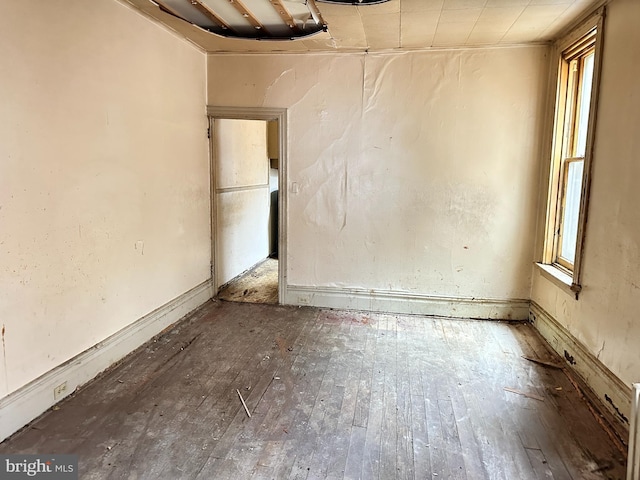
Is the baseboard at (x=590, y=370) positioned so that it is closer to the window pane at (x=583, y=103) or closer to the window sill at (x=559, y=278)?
the window sill at (x=559, y=278)

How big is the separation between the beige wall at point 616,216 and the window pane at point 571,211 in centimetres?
62

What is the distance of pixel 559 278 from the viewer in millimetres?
3441

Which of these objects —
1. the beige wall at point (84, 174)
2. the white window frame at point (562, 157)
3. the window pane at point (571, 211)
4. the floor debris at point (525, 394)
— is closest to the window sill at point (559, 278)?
the white window frame at point (562, 157)

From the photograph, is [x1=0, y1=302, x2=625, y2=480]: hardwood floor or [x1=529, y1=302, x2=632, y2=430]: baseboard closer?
[x1=0, y1=302, x2=625, y2=480]: hardwood floor

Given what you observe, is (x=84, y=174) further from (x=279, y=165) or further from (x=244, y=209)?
(x=244, y=209)

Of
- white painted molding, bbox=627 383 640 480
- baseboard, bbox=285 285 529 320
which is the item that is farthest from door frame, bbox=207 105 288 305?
white painted molding, bbox=627 383 640 480

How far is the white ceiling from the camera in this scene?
9.81ft

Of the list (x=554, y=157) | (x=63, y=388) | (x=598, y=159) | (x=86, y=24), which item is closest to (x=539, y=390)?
(x=598, y=159)

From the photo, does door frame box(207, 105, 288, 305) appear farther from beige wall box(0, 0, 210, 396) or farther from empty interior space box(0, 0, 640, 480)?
beige wall box(0, 0, 210, 396)

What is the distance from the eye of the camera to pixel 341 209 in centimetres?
439

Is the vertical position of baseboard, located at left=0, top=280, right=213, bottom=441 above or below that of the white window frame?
below

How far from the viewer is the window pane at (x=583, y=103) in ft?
11.1

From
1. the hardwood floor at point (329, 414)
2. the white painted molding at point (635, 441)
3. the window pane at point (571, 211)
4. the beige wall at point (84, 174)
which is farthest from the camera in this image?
the window pane at point (571, 211)

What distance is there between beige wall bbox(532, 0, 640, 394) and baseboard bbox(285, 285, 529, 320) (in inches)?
45.5
